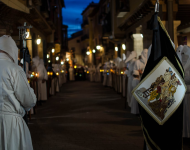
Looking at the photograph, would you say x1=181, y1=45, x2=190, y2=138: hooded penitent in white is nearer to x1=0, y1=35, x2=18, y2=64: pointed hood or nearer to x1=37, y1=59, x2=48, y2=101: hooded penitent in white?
x1=0, y1=35, x2=18, y2=64: pointed hood

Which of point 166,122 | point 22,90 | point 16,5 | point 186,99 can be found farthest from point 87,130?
point 16,5

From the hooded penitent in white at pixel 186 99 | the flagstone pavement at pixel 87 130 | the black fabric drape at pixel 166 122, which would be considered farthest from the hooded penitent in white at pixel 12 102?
the hooded penitent in white at pixel 186 99

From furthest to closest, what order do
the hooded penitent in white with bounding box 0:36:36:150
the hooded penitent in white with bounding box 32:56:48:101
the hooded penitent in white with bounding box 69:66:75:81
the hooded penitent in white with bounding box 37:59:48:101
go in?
1. the hooded penitent in white with bounding box 69:66:75:81
2. the hooded penitent in white with bounding box 37:59:48:101
3. the hooded penitent in white with bounding box 32:56:48:101
4. the hooded penitent in white with bounding box 0:36:36:150

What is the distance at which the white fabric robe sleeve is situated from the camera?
3.44m

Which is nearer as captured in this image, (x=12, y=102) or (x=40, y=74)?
(x=12, y=102)

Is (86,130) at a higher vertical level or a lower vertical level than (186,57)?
lower

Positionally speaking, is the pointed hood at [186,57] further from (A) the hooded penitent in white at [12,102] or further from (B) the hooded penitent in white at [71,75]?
(B) the hooded penitent in white at [71,75]

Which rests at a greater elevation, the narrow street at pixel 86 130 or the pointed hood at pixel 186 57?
the pointed hood at pixel 186 57

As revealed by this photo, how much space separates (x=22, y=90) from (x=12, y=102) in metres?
0.19

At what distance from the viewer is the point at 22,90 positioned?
349 centimetres

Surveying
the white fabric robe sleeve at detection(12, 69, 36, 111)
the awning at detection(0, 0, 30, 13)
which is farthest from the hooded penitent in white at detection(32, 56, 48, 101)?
the white fabric robe sleeve at detection(12, 69, 36, 111)

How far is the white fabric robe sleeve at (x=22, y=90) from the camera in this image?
3441 millimetres

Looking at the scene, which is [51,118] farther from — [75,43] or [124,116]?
[75,43]

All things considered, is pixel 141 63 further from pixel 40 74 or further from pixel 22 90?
pixel 22 90
